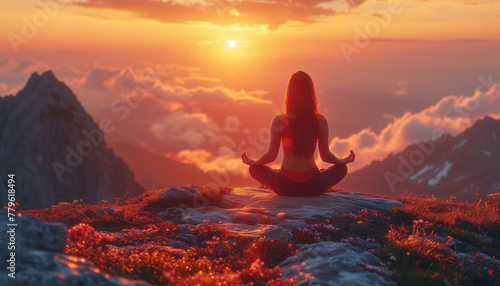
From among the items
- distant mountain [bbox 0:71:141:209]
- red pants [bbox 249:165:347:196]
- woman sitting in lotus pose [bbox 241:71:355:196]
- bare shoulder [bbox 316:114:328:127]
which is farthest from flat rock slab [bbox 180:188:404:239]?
distant mountain [bbox 0:71:141:209]

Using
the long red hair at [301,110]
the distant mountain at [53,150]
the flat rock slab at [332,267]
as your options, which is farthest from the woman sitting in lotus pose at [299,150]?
the distant mountain at [53,150]

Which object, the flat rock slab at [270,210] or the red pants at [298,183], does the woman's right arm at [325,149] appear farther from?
the flat rock slab at [270,210]

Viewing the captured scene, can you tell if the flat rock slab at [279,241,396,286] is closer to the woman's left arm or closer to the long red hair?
the long red hair

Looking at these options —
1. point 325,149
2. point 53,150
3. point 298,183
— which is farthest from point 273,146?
point 53,150

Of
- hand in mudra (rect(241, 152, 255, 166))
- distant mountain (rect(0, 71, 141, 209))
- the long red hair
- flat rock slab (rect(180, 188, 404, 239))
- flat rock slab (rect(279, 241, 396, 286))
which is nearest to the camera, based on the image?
flat rock slab (rect(279, 241, 396, 286))

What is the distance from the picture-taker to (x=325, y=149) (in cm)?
1303

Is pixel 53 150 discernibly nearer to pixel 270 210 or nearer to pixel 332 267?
pixel 270 210

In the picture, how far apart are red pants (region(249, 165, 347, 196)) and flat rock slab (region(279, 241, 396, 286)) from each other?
16.7 ft

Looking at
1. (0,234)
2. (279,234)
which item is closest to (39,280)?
(0,234)

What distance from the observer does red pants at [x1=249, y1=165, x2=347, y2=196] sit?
1312 centimetres

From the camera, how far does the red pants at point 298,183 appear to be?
43.1 ft

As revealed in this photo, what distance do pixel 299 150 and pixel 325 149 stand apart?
100cm

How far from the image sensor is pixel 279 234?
9.62 metres

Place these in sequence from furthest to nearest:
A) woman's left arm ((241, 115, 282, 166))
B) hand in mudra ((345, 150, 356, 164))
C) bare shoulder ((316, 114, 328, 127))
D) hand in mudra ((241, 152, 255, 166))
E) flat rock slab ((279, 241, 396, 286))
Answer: hand in mudra ((241, 152, 255, 166)) < hand in mudra ((345, 150, 356, 164)) < woman's left arm ((241, 115, 282, 166)) < bare shoulder ((316, 114, 328, 127)) < flat rock slab ((279, 241, 396, 286))
